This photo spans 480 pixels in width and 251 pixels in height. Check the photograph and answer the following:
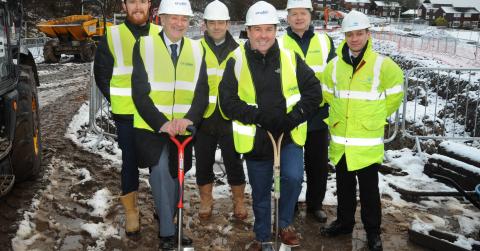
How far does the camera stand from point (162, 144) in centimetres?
390

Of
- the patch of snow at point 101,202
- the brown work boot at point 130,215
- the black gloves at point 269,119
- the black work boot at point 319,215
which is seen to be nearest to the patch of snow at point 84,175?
the patch of snow at point 101,202

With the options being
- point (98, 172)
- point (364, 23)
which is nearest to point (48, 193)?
point (98, 172)

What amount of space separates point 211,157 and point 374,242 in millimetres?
1757

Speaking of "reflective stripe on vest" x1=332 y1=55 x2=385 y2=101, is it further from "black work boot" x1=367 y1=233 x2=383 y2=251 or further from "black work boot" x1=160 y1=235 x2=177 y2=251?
"black work boot" x1=160 y1=235 x2=177 y2=251

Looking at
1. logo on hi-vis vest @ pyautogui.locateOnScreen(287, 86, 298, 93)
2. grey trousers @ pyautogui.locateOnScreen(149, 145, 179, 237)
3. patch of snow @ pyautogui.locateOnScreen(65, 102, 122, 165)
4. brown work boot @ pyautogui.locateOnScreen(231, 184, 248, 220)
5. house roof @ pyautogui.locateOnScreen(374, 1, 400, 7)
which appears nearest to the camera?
logo on hi-vis vest @ pyautogui.locateOnScreen(287, 86, 298, 93)

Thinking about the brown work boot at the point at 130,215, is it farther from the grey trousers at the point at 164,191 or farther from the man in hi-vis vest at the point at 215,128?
the man in hi-vis vest at the point at 215,128

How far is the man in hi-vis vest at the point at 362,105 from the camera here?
12.9 ft

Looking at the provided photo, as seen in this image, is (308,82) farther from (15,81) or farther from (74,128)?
(74,128)

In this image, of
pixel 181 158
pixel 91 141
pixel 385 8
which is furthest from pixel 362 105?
pixel 385 8

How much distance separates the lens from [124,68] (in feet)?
13.8

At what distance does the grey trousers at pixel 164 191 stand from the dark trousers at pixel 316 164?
4.67ft

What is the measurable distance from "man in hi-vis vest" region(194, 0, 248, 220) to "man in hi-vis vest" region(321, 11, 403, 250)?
40.6 inches

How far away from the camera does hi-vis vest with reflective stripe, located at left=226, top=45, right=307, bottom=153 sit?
3.77 metres

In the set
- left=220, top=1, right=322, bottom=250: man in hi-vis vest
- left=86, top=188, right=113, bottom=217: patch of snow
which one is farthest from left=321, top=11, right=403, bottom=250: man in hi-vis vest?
left=86, top=188, right=113, bottom=217: patch of snow
